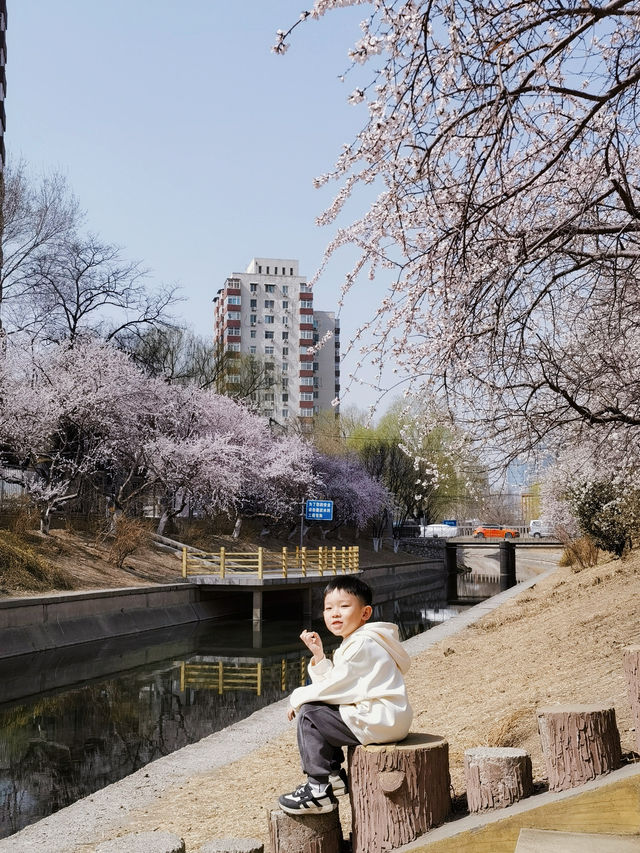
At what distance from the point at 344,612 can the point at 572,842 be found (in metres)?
1.37

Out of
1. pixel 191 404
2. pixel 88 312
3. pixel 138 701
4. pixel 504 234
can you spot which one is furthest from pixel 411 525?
pixel 504 234

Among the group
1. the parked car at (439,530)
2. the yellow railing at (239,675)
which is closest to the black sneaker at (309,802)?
the yellow railing at (239,675)

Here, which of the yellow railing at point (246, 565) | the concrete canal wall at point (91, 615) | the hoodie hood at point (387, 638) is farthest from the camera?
the yellow railing at point (246, 565)

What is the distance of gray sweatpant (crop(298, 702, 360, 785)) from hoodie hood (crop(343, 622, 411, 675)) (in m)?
0.32

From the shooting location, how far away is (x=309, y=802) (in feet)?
12.7

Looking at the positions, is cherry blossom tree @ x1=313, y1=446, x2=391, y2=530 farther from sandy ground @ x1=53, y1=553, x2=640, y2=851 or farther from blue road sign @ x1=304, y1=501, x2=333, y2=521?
sandy ground @ x1=53, y1=553, x2=640, y2=851

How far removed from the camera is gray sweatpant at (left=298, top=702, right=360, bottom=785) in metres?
3.92

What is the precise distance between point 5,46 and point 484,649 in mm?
44721

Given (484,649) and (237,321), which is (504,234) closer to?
(484,649)

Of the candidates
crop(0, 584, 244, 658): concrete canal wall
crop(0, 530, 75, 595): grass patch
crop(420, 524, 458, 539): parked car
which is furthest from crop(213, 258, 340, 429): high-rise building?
crop(0, 530, 75, 595): grass patch

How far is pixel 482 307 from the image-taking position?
741 centimetres

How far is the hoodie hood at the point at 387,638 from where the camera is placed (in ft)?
13.2

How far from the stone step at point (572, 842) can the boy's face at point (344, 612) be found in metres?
1.16

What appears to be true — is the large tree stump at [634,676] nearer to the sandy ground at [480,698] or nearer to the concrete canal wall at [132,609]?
the sandy ground at [480,698]
